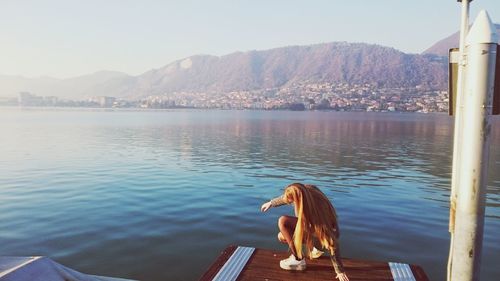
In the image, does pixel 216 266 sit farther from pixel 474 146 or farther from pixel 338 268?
pixel 474 146

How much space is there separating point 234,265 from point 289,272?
44.7 inches

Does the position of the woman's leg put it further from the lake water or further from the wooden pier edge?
the lake water

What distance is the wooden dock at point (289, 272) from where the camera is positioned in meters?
7.27

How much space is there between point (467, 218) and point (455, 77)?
185cm

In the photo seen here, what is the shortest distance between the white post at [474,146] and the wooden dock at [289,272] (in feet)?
8.65

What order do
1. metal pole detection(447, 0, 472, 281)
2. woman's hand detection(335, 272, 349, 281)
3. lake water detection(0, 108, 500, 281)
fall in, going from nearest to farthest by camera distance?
metal pole detection(447, 0, 472, 281) → woman's hand detection(335, 272, 349, 281) → lake water detection(0, 108, 500, 281)

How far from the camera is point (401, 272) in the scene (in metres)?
7.56

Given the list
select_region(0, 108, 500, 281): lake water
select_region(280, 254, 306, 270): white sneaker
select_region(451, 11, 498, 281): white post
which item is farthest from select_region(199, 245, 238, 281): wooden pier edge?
select_region(451, 11, 498, 281): white post

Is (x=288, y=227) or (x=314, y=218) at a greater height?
(x=314, y=218)

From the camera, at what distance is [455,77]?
16.6ft

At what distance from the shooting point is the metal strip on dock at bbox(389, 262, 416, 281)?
7277 millimetres

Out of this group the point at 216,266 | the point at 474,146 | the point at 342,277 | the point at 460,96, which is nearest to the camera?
the point at 474,146

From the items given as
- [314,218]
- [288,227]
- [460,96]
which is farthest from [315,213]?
[460,96]

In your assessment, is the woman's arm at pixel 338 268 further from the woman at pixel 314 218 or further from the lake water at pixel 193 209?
the lake water at pixel 193 209
